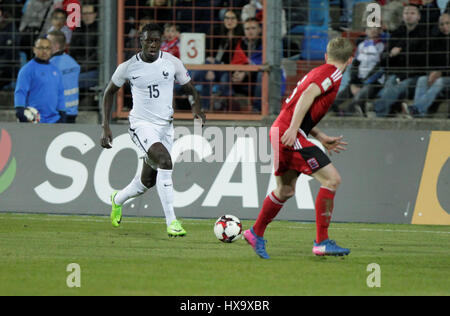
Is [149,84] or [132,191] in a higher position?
[149,84]

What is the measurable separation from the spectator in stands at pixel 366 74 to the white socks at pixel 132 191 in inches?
Answer: 199

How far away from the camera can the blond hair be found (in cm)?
801

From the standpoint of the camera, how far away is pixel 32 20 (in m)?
15.5

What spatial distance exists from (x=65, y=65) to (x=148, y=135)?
4866mm

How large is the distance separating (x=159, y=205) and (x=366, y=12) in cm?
503

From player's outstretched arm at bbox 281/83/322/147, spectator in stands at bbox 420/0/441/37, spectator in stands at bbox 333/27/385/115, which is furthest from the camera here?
spectator in stands at bbox 333/27/385/115

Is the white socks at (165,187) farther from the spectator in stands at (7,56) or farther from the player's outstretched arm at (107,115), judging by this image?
the spectator in stands at (7,56)

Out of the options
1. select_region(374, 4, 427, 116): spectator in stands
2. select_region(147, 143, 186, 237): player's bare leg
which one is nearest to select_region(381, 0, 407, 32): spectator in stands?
select_region(374, 4, 427, 116): spectator in stands

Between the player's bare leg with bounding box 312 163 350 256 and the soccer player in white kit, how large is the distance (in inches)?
92.4

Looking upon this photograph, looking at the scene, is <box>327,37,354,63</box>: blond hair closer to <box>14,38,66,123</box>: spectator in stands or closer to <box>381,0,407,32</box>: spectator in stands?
<box>14,38,66,123</box>: spectator in stands

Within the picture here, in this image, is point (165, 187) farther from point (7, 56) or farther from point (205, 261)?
point (7, 56)

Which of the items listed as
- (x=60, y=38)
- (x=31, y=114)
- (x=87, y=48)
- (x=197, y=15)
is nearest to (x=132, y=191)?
(x=31, y=114)

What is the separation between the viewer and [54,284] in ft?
21.0

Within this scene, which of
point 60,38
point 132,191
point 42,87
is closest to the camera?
point 132,191
